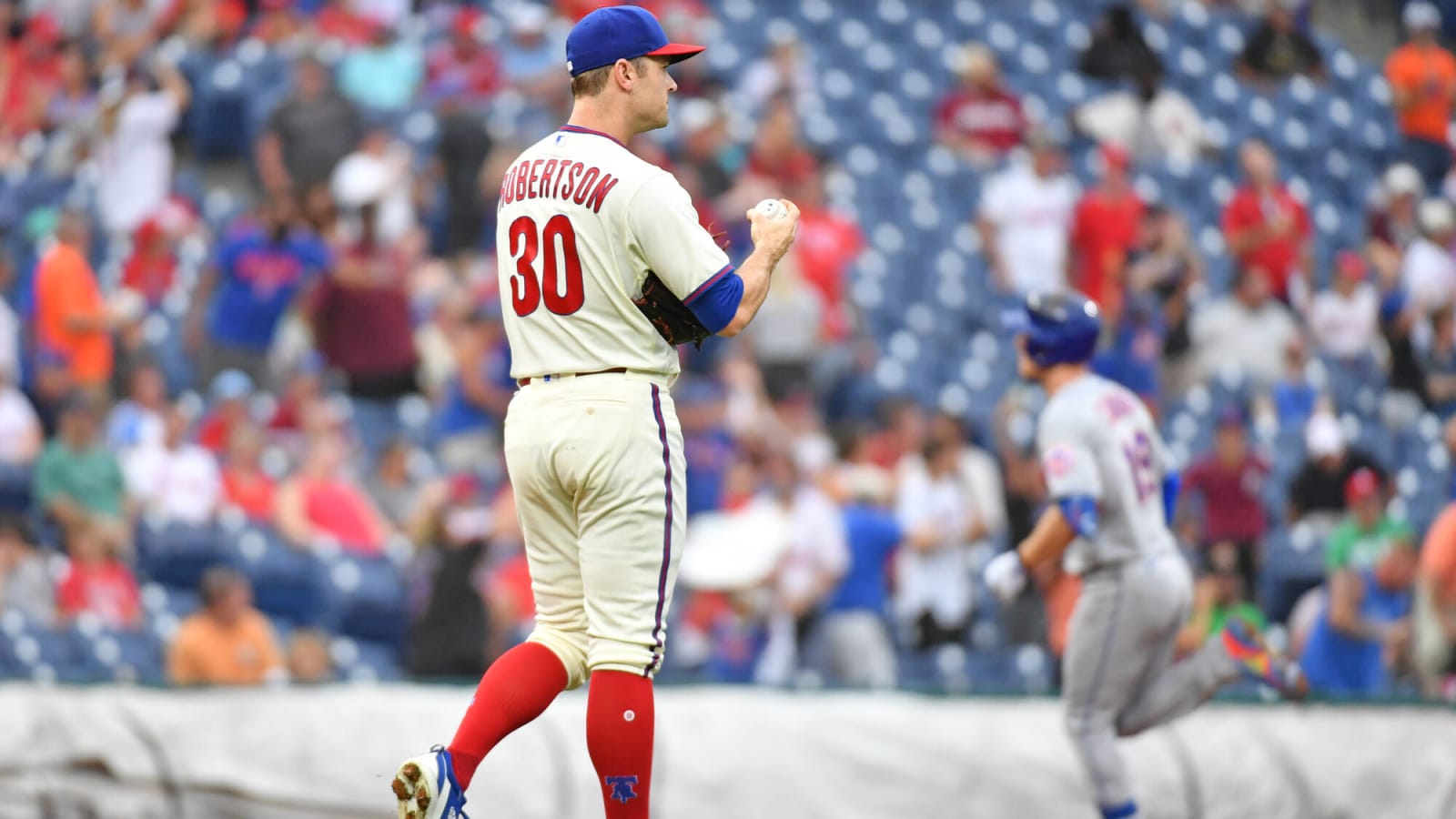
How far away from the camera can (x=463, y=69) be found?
12562mm

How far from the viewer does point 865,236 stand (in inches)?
509

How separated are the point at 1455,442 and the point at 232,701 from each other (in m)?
7.99

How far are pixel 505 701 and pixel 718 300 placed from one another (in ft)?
3.38

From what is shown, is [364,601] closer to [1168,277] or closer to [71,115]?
[71,115]

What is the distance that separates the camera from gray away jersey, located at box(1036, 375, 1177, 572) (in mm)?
6160

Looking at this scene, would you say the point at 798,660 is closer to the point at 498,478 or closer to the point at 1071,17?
the point at 498,478

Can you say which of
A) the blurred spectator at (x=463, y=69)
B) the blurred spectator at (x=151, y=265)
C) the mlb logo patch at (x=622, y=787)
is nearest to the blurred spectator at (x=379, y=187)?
the blurred spectator at (x=463, y=69)

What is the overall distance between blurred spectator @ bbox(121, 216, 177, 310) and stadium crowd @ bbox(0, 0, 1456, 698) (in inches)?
0.8

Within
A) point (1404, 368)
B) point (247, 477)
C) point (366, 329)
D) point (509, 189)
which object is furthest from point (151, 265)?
point (1404, 368)

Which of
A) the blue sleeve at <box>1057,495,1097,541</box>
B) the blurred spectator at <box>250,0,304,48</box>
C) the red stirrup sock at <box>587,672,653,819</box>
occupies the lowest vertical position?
the blurred spectator at <box>250,0,304,48</box>

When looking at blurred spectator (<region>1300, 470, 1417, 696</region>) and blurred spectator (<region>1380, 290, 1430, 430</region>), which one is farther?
blurred spectator (<region>1380, 290, 1430, 430</region>)

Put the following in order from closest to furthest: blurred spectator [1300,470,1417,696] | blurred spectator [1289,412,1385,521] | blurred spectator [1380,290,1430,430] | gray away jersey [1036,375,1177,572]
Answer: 1. gray away jersey [1036,375,1177,572]
2. blurred spectator [1300,470,1417,696]
3. blurred spectator [1289,412,1385,521]
4. blurred spectator [1380,290,1430,430]

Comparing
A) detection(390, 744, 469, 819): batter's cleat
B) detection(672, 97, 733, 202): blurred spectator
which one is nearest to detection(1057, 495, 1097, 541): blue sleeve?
detection(390, 744, 469, 819): batter's cleat

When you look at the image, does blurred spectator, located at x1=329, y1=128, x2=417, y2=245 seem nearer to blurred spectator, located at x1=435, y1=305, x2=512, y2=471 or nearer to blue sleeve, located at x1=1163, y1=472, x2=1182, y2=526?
blurred spectator, located at x1=435, y1=305, x2=512, y2=471
